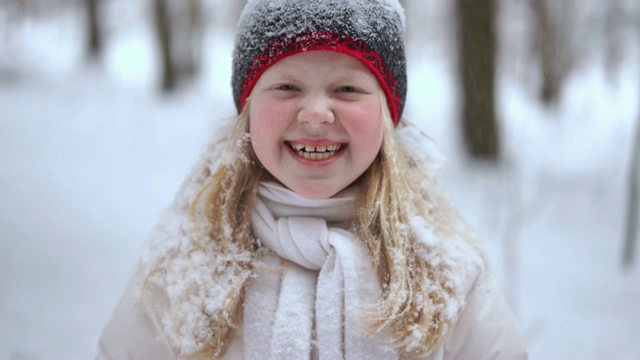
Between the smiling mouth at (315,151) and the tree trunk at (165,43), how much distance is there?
9.11 m

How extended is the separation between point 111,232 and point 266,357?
10.8 ft

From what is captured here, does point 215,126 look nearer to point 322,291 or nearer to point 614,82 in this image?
point 322,291

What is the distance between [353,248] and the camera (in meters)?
1.48

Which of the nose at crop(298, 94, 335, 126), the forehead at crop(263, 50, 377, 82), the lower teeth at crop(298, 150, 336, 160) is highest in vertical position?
the forehead at crop(263, 50, 377, 82)

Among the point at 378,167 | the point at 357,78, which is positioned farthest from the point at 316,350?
the point at 357,78

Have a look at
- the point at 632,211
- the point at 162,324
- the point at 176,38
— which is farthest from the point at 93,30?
the point at 162,324

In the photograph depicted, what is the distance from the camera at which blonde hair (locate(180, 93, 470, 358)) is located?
143 centimetres

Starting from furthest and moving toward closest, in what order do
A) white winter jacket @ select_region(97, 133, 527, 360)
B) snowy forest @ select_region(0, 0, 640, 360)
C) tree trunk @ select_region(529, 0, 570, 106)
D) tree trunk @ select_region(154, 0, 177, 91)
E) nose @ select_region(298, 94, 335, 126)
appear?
tree trunk @ select_region(154, 0, 177, 91)
tree trunk @ select_region(529, 0, 570, 106)
snowy forest @ select_region(0, 0, 640, 360)
white winter jacket @ select_region(97, 133, 527, 360)
nose @ select_region(298, 94, 335, 126)

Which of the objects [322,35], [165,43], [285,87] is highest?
[322,35]

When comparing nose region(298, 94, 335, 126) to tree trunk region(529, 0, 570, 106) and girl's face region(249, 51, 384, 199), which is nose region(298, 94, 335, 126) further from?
tree trunk region(529, 0, 570, 106)

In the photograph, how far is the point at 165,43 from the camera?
10.1 m

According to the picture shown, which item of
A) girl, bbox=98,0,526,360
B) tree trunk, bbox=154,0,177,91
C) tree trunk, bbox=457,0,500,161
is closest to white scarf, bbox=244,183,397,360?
girl, bbox=98,0,526,360

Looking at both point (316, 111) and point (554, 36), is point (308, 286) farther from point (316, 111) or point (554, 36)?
point (554, 36)

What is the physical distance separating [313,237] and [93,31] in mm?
11730
